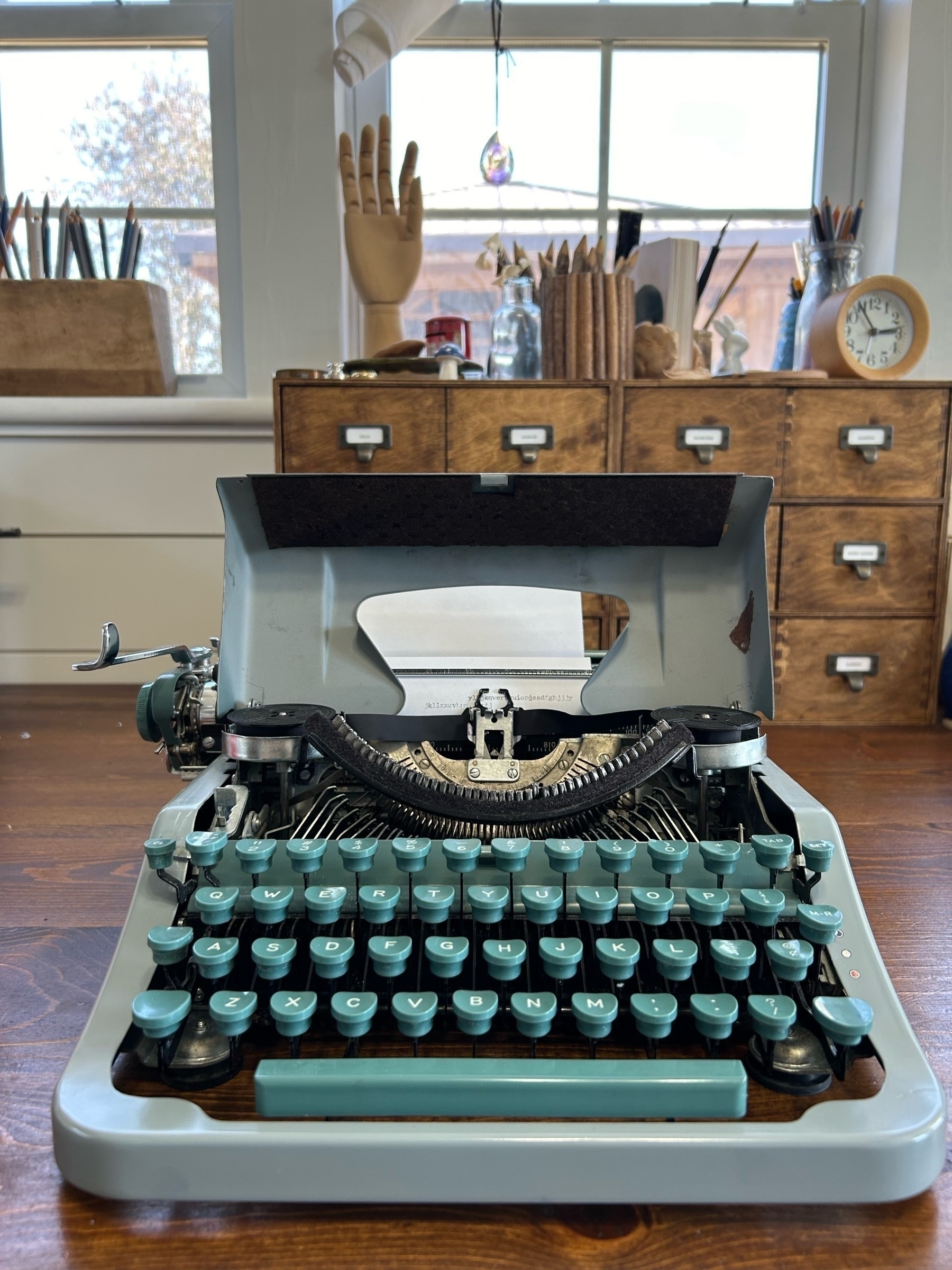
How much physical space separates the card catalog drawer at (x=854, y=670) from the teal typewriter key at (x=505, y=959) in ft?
4.49

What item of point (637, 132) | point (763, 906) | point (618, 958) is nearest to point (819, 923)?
point (763, 906)

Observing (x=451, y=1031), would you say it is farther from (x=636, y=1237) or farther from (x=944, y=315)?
(x=944, y=315)

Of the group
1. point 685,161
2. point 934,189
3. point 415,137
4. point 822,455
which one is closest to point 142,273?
point 415,137

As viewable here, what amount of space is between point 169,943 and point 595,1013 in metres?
0.27

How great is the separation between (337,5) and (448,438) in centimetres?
103

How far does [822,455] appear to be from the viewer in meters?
1.70

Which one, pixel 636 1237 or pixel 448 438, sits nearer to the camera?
pixel 636 1237

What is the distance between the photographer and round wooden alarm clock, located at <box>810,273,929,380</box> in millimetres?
1718

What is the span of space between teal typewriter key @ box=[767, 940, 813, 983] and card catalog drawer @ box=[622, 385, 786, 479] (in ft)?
4.06

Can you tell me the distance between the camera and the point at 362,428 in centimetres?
167

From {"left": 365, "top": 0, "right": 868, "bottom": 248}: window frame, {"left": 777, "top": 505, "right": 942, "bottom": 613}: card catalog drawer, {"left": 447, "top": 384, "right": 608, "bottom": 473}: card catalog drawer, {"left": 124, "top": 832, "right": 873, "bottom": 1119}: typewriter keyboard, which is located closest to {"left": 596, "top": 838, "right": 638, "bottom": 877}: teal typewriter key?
{"left": 124, "top": 832, "right": 873, "bottom": 1119}: typewriter keyboard

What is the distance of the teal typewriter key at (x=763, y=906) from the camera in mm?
560

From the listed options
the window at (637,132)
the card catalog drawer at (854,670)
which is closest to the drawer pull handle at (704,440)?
the card catalog drawer at (854,670)

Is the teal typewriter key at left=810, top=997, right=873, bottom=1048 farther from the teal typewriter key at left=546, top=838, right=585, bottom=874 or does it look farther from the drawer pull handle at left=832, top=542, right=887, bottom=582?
the drawer pull handle at left=832, top=542, right=887, bottom=582
